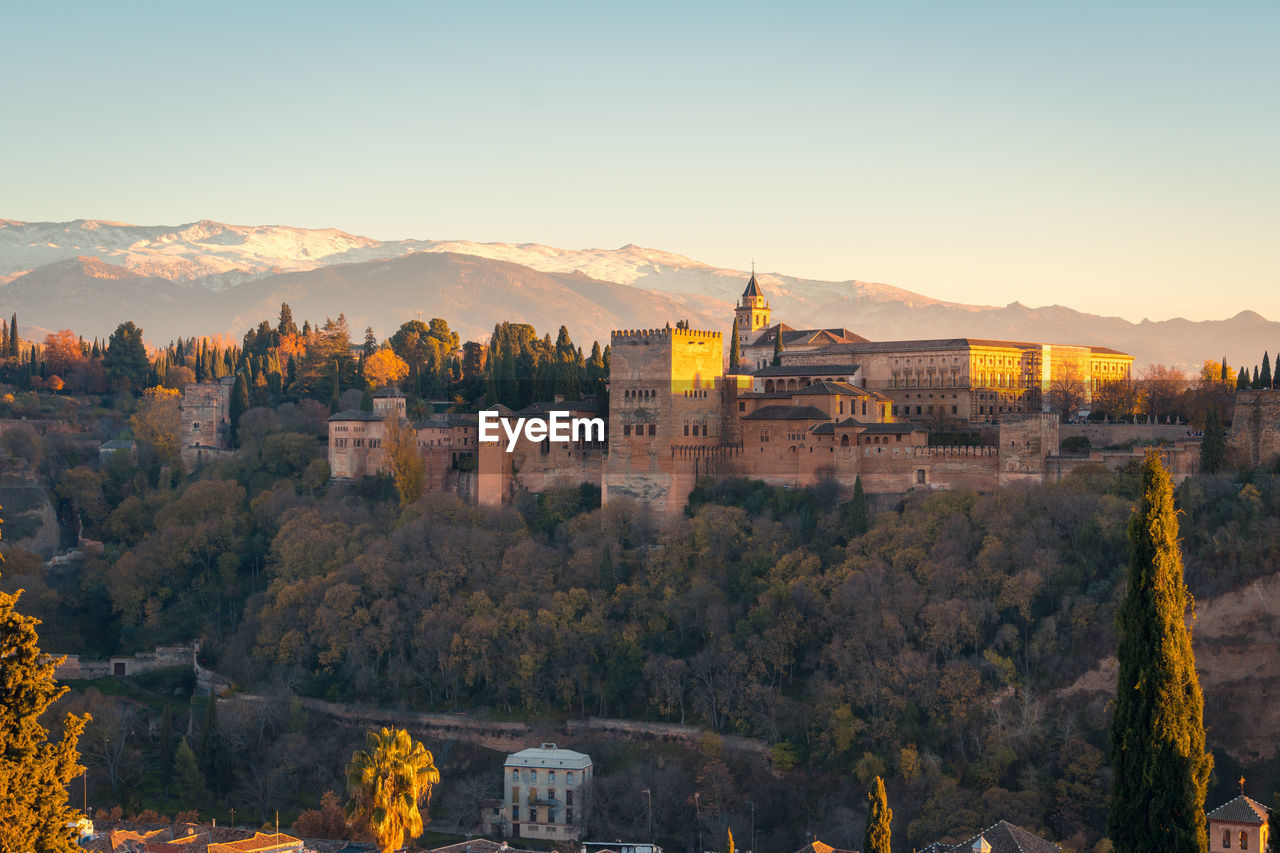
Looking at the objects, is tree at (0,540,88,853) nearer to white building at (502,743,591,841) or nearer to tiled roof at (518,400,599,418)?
white building at (502,743,591,841)

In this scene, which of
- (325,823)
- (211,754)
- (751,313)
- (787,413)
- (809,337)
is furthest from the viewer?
(751,313)

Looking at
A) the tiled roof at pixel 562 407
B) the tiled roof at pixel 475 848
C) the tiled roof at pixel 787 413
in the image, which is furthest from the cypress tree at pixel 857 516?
the tiled roof at pixel 475 848

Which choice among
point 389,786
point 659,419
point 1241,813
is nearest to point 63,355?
point 659,419

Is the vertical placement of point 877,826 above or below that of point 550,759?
above

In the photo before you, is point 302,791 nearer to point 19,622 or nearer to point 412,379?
point 412,379

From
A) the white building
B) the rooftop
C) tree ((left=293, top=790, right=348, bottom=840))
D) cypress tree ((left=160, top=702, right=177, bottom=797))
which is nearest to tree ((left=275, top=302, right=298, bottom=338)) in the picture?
cypress tree ((left=160, top=702, right=177, bottom=797))

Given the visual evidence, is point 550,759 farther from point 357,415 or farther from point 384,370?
point 384,370
